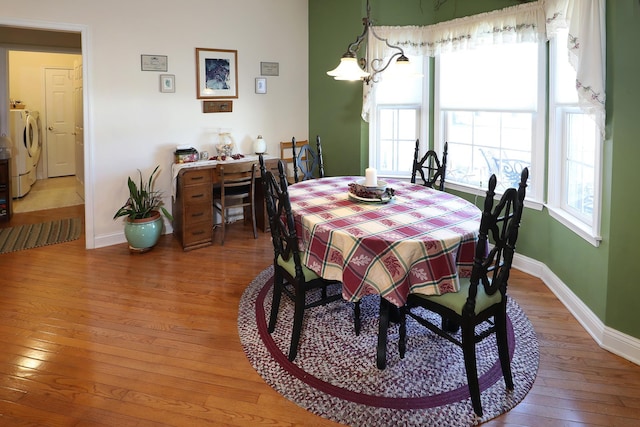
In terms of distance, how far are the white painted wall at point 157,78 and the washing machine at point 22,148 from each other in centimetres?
258

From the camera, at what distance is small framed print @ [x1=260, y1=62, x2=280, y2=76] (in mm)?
5070

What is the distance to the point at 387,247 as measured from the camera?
2143mm

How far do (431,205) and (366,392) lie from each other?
3.80 feet

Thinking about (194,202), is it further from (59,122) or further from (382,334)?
(59,122)

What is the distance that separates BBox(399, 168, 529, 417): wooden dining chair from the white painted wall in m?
3.33

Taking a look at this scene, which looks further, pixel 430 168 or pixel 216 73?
pixel 216 73

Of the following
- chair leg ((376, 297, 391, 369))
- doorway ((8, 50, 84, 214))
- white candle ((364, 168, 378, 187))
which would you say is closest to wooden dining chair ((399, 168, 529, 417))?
chair leg ((376, 297, 391, 369))

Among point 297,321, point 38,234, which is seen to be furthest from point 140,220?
point 297,321

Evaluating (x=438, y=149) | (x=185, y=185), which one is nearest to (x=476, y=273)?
(x=438, y=149)

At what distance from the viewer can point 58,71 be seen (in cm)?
758

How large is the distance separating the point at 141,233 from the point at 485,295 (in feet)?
10.3

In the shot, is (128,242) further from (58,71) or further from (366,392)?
(58,71)

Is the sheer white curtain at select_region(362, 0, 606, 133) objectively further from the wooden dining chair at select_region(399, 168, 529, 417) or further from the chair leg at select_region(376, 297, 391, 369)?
the chair leg at select_region(376, 297, 391, 369)

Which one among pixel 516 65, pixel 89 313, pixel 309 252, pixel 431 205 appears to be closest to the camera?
pixel 309 252
